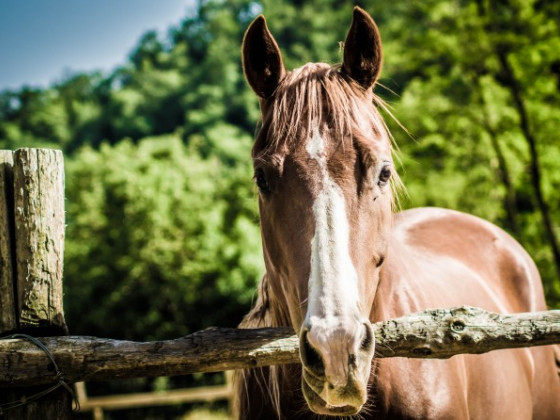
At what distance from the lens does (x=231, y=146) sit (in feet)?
94.9

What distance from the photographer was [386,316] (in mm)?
2609

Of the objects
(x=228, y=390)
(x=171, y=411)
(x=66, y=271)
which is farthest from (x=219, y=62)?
(x=228, y=390)

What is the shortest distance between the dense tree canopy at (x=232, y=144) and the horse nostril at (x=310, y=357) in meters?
1.48

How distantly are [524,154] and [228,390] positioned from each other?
343 inches

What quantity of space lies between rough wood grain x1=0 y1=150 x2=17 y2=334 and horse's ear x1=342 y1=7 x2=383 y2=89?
5.52 feet

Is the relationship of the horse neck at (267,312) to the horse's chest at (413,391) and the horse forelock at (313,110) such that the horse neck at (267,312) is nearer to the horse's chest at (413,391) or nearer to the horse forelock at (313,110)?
the horse's chest at (413,391)

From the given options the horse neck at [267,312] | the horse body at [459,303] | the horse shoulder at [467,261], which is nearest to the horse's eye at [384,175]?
the horse body at [459,303]

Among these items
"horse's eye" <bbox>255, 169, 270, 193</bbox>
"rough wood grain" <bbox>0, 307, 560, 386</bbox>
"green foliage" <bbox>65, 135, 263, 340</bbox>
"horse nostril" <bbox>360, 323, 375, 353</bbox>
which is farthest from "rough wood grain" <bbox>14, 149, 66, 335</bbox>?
"green foliage" <bbox>65, 135, 263, 340</bbox>

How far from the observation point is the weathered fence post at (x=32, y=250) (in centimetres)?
232

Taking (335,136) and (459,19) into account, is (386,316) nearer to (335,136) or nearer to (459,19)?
(335,136)

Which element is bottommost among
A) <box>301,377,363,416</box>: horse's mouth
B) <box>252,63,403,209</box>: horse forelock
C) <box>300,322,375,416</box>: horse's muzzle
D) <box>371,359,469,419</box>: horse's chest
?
<box>371,359,469,419</box>: horse's chest

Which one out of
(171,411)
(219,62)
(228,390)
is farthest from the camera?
(219,62)

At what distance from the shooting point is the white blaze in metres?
1.75

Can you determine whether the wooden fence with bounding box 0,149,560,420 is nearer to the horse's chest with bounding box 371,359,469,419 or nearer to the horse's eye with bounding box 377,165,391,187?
the horse's chest with bounding box 371,359,469,419
